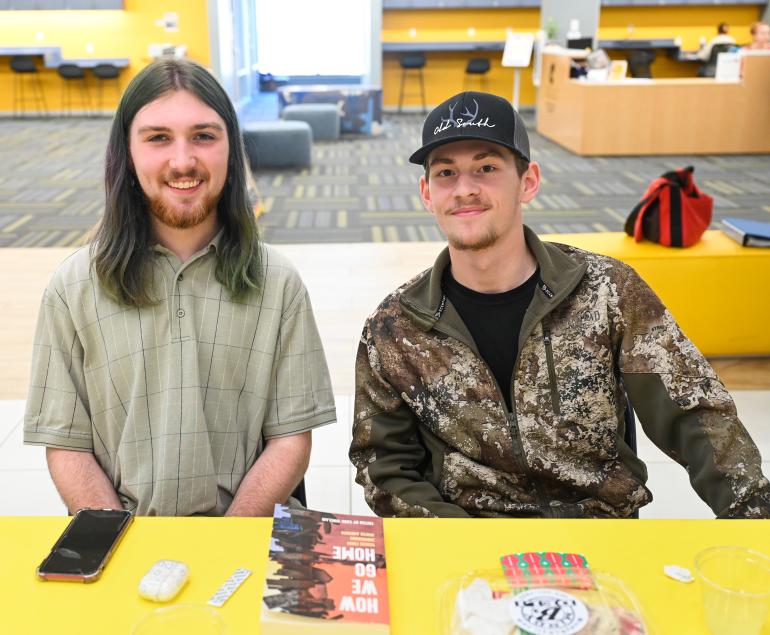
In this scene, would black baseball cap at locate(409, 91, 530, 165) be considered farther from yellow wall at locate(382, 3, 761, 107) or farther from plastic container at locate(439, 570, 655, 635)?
yellow wall at locate(382, 3, 761, 107)

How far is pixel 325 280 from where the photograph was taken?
482cm

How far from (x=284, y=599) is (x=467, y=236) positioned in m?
0.82

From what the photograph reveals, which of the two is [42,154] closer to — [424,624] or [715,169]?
[715,169]

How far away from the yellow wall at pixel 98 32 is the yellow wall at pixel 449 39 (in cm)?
285

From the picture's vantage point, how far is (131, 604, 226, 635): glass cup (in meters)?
0.93

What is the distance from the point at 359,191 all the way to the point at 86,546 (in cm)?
639

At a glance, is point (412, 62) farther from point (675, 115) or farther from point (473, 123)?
point (473, 123)

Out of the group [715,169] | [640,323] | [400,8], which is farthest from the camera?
[400,8]

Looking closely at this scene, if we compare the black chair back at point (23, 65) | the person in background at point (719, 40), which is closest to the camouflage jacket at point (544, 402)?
the person in background at point (719, 40)

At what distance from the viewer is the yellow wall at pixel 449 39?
12891mm

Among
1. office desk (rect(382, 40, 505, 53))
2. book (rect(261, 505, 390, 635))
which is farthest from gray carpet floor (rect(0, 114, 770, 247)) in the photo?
book (rect(261, 505, 390, 635))

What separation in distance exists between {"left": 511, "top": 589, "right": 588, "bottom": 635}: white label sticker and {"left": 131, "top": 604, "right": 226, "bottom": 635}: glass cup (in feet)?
1.11

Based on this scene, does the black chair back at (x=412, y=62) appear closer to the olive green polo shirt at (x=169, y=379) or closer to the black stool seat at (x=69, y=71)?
the black stool seat at (x=69, y=71)

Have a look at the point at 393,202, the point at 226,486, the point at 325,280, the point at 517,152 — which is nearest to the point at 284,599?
the point at 226,486
